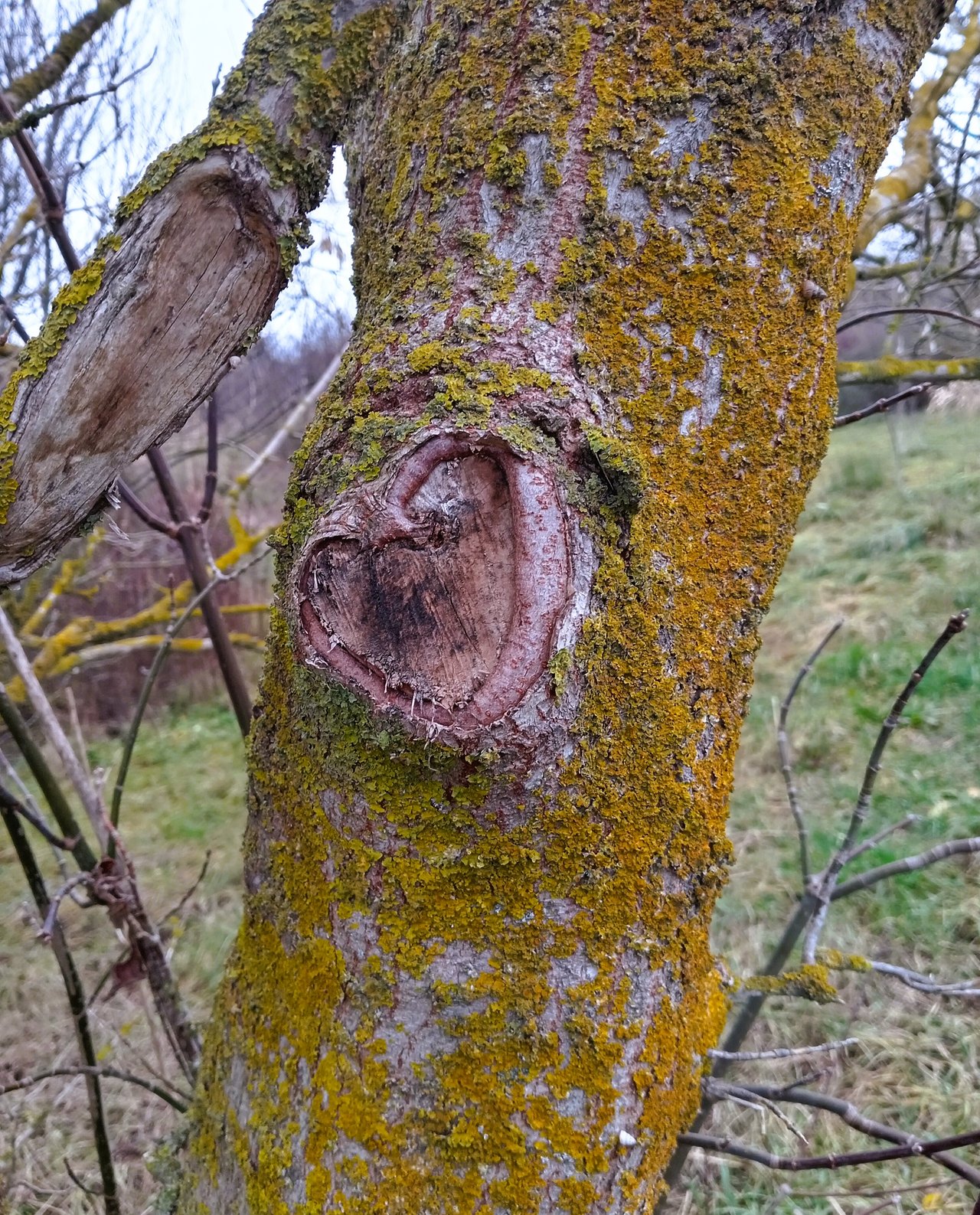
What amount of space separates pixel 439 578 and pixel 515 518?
0.09 m

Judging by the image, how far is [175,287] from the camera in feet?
2.72

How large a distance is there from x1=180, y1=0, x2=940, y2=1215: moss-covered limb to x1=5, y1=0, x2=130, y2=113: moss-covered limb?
1.63 meters

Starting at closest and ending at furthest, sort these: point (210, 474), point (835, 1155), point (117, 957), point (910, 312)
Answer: point (835, 1155), point (910, 312), point (210, 474), point (117, 957)

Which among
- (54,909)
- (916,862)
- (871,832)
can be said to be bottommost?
(871,832)

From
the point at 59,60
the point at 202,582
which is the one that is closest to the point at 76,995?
the point at 202,582

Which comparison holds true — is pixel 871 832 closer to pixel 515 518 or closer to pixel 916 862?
pixel 916 862

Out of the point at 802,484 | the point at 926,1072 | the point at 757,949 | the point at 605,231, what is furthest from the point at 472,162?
the point at 757,949

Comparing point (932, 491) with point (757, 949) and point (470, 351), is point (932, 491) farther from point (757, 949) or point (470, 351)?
point (470, 351)

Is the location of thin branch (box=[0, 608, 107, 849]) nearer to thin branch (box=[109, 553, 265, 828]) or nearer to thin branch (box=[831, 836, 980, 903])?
thin branch (box=[109, 553, 265, 828])

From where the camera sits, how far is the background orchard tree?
719 mm

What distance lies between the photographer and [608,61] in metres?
0.78

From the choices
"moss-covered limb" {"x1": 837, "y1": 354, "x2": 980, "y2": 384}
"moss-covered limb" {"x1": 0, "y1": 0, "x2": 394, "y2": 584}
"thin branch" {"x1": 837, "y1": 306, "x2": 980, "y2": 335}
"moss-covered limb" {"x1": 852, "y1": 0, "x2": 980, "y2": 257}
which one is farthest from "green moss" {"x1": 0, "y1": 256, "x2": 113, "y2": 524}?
"moss-covered limb" {"x1": 852, "y1": 0, "x2": 980, "y2": 257}

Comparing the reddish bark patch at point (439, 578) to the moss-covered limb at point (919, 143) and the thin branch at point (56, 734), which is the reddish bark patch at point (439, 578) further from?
the moss-covered limb at point (919, 143)

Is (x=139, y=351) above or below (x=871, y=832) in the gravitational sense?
above
